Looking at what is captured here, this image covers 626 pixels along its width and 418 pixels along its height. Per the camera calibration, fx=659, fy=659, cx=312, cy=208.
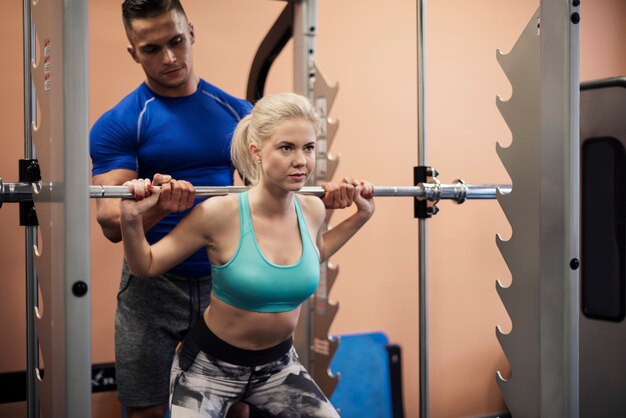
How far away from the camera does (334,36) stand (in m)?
3.07

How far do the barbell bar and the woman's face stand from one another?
0.43 feet

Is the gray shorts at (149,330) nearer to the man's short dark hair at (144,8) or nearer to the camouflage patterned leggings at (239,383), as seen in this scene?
the camouflage patterned leggings at (239,383)

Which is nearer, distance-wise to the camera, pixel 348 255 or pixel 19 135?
pixel 19 135

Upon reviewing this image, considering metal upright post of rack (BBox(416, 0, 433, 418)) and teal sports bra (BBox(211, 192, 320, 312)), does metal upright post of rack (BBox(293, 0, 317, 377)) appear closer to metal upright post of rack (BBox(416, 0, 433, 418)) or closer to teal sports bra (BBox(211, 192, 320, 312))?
metal upright post of rack (BBox(416, 0, 433, 418))

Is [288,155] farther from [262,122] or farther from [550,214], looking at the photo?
[550,214]

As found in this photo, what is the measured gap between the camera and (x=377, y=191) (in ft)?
6.31

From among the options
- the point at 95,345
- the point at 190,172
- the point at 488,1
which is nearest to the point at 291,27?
the point at 190,172

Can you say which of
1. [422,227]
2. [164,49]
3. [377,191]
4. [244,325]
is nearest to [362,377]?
[422,227]

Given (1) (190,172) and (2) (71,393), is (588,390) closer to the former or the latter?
(1) (190,172)

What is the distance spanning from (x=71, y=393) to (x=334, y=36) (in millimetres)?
2279

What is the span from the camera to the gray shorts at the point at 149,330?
1762mm

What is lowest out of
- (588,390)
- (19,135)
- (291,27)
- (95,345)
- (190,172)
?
(588,390)

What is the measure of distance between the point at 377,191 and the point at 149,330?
29.4 inches

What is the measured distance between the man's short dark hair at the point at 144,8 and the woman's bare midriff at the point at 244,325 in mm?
765
